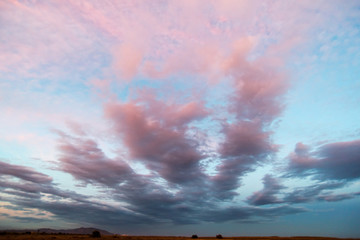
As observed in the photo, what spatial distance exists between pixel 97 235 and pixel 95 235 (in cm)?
136

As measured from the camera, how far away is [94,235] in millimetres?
126375

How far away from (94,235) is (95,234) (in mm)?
693

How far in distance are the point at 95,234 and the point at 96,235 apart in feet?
3.00

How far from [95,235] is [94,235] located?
0.54 metres

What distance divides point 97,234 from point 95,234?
1.91 metres

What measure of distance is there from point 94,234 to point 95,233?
32.4 inches

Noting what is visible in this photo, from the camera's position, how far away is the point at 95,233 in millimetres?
127062

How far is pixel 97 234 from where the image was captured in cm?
12825

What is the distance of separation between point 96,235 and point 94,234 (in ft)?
4.64

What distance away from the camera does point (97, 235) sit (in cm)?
12756

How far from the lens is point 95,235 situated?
12656 centimetres

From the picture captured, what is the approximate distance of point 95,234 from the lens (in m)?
127

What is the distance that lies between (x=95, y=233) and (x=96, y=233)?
3.12 ft
